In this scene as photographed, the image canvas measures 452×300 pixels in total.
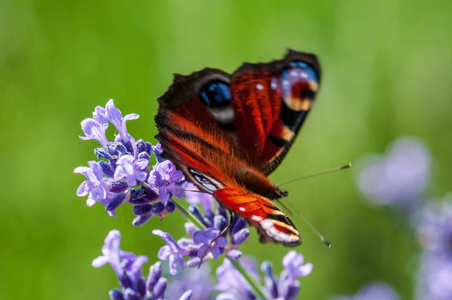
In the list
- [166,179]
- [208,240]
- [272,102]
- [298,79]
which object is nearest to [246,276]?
[208,240]

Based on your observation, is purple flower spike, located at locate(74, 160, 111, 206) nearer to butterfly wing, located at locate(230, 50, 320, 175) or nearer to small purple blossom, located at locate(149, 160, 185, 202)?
small purple blossom, located at locate(149, 160, 185, 202)

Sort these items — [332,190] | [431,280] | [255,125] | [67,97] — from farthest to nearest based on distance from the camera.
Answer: [332,190] < [67,97] < [431,280] < [255,125]

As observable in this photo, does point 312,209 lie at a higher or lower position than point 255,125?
lower

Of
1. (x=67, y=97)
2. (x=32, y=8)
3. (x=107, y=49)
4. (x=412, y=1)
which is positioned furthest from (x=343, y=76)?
(x=32, y=8)

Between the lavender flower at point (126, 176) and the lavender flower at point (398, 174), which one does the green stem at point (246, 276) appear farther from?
the lavender flower at point (398, 174)

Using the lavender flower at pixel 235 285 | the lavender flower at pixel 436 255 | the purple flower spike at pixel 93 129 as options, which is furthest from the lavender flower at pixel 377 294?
the purple flower spike at pixel 93 129

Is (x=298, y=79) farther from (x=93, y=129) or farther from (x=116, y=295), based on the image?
(x=116, y=295)

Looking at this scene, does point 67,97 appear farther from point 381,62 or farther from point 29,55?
point 381,62
